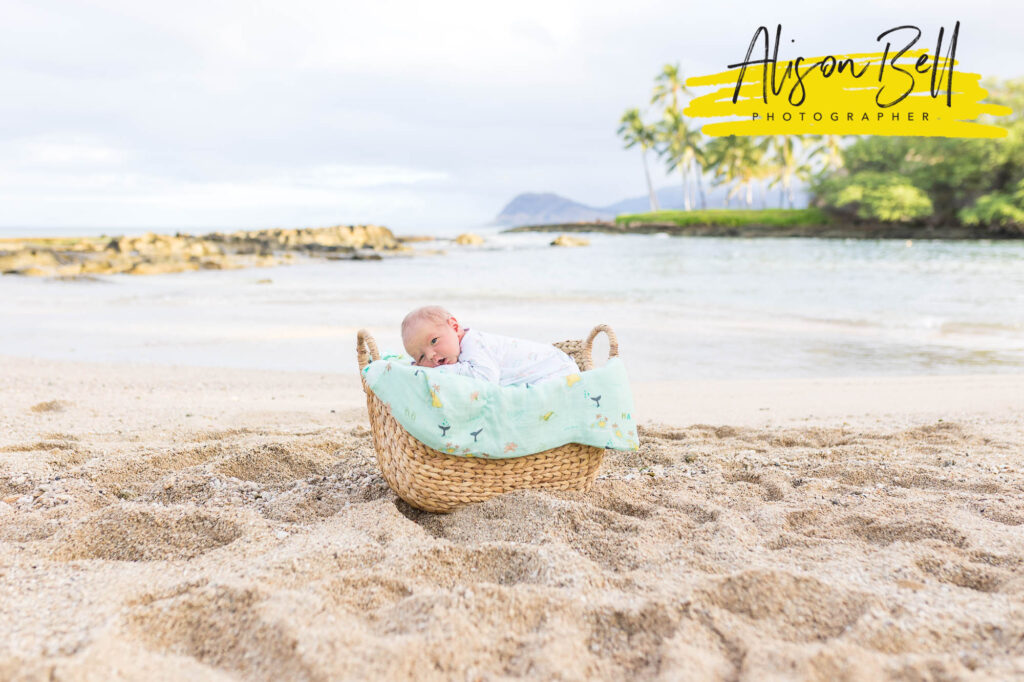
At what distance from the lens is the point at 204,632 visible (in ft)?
5.46

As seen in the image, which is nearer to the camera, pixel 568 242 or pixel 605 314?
pixel 605 314

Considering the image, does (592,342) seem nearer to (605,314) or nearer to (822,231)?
(605,314)

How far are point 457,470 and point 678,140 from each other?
180 feet

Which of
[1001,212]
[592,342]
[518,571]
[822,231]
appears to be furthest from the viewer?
[822,231]

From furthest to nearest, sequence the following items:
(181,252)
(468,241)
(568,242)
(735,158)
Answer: (735,158), (468,241), (568,242), (181,252)

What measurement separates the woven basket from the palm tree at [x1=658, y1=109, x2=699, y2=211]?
53.5m

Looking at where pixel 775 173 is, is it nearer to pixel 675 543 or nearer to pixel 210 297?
pixel 210 297

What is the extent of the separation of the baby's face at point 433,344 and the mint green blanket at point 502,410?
→ 0.82ft

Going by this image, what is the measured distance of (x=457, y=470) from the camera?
2.49 m

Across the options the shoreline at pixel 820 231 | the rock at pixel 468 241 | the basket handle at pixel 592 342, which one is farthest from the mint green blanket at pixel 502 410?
the shoreline at pixel 820 231

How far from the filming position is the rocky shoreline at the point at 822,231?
35969 mm

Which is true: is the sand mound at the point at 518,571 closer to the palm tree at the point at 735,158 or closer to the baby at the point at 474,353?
the baby at the point at 474,353

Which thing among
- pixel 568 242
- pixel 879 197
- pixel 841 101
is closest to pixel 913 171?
pixel 879 197

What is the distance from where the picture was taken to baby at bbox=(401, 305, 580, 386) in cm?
274
